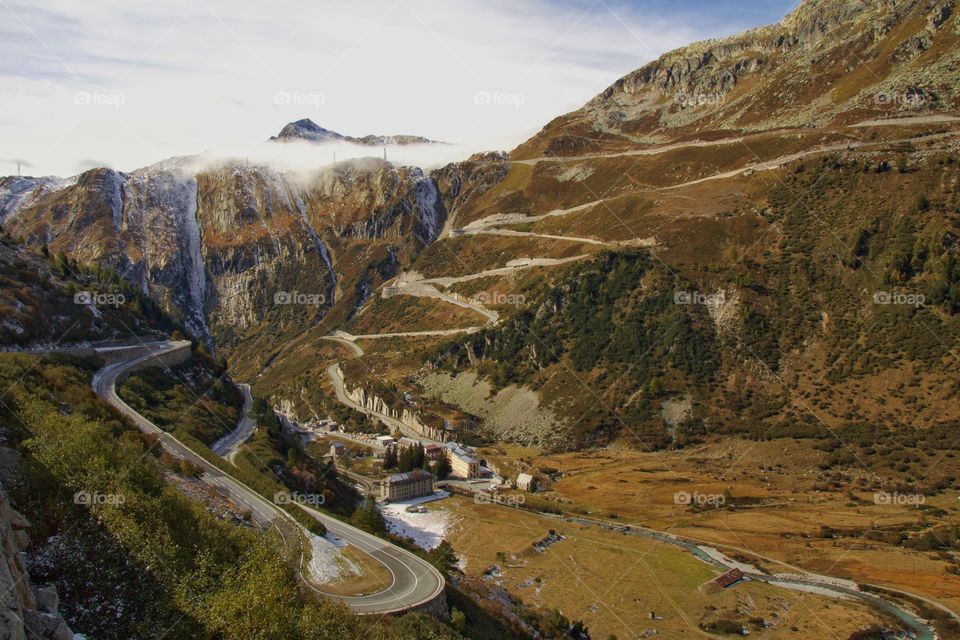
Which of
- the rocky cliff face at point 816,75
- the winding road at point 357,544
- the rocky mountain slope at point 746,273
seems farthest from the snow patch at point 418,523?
the rocky cliff face at point 816,75

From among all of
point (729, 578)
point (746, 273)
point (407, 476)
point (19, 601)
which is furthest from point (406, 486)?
point (19, 601)

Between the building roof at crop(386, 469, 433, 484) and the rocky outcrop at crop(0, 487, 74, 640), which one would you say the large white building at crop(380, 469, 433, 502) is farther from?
the rocky outcrop at crop(0, 487, 74, 640)

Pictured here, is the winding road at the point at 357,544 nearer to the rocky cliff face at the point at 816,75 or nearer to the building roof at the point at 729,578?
the building roof at the point at 729,578

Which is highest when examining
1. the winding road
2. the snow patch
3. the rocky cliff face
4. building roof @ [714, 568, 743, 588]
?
the rocky cliff face

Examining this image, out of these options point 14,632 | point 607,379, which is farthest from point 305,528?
point 607,379

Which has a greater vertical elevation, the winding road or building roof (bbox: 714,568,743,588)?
the winding road

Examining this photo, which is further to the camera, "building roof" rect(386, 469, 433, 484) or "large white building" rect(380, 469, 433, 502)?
"building roof" rect(386, 469, 433, 484)

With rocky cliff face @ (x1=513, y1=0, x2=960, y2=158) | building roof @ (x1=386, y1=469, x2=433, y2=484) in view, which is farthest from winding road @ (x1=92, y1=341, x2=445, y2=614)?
rocky cliff face @ (x1=513, y1=0, x2=960, y2=158)
